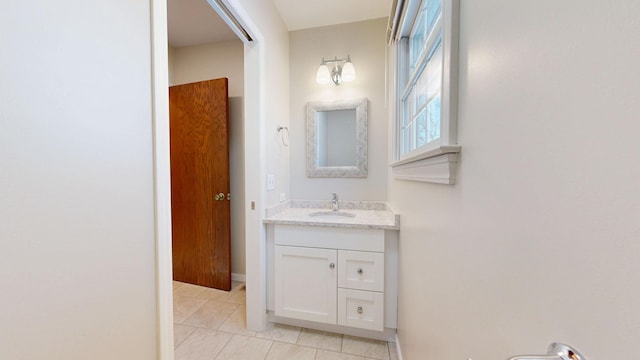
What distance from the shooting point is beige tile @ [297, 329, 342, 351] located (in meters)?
1.60

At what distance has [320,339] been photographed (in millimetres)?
1668

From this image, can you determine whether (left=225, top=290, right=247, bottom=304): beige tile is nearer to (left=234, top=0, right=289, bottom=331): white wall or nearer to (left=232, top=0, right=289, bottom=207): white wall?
(left=234, top=0, right=289, bottom=331): white wall

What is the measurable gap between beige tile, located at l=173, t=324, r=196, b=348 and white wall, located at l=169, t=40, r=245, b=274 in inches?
32.1

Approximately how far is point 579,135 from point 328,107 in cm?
205

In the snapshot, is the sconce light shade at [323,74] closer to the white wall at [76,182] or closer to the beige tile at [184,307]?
the white wall at [76,182]

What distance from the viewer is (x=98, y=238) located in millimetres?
629

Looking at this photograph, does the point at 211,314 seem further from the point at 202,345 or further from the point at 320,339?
the point at 320,339

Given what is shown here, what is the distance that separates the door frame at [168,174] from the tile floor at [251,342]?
127mm

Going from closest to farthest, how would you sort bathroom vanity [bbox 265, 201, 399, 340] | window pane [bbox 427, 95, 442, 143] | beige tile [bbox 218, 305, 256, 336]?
window pane [bbox 427, 95, 442, 143], bathroom vanity [bbox 265, 201, 399, 340], beige tile [bbox 218, 305, 256, 336]

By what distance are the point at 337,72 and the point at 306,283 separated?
180cm

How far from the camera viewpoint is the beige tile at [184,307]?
1915 millimetres

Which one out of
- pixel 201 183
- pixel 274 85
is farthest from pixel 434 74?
pixel 201 183

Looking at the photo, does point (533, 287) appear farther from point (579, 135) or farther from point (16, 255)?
point (16, 255)

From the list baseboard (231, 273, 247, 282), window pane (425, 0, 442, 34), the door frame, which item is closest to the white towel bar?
the door frame
